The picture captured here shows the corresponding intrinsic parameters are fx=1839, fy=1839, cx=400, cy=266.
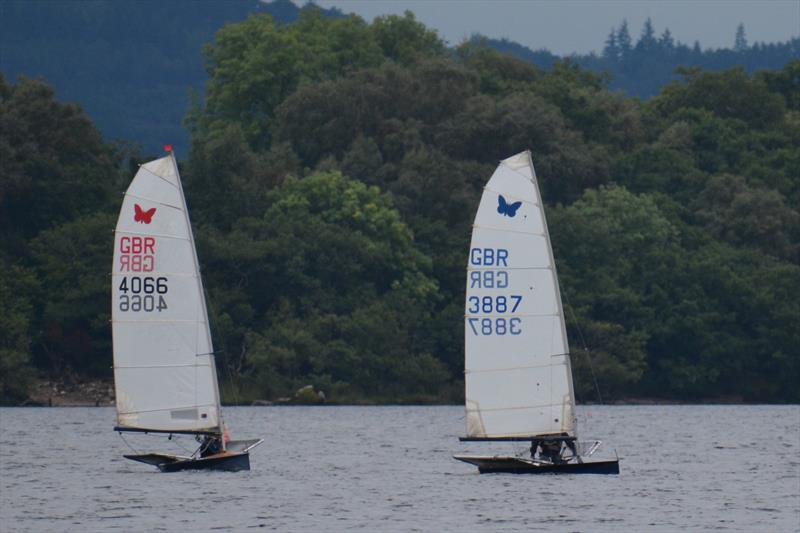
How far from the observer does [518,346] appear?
45938 mm

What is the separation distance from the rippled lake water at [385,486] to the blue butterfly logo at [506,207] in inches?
270

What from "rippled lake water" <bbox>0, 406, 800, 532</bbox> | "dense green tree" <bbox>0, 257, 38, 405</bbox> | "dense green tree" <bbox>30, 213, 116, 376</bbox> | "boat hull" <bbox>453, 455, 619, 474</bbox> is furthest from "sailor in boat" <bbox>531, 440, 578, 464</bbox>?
"dense green tree" <bbox>30, 213, 116, 376</bbox>

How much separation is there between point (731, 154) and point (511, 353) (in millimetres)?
86639

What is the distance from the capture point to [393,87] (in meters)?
120

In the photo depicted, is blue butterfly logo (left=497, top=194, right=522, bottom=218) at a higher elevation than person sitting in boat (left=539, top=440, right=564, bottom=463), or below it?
higher

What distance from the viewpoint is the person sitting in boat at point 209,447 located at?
48188 millimetres

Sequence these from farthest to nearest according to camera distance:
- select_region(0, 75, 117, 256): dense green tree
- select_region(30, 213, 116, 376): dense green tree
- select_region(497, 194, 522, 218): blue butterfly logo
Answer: select_region(0, 75, 117, 256): dense green tree, select_region(30, 213, 116, 376): dense green tree, select_region(497, 194, 522, 218): blue butterfly logo

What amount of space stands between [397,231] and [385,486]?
56669 mm

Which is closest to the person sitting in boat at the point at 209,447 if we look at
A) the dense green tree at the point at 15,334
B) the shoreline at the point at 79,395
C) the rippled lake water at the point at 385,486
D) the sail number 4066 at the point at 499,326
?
the rippled lake water at the point at 385,486

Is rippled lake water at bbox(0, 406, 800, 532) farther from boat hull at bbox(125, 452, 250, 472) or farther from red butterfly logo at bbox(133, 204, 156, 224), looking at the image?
red butterfly logo at bbox(133, 204, 156, 224)

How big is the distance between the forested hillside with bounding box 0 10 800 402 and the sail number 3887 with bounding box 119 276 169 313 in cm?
4611

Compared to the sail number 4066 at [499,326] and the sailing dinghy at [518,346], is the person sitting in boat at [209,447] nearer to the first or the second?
the sailing dinghy at [518,346]

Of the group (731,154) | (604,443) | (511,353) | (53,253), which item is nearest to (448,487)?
(511,353)

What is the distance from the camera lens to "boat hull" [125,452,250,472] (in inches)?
1869
